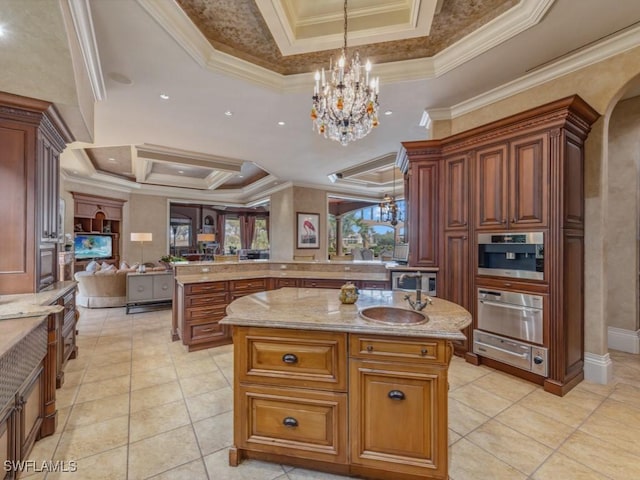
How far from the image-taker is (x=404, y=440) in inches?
62.0

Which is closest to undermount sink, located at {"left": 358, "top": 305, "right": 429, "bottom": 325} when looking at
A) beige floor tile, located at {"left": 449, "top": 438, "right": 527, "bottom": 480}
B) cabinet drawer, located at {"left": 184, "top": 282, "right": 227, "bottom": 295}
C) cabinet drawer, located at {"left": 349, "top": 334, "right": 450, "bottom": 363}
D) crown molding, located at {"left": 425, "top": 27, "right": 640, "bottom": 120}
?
cabinet drawer, located at {"left": 349, "top": 334, "right": 450, "bottom": 363}

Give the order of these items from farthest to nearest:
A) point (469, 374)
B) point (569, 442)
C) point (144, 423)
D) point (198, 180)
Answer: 1. point (198, 180)
2. point (469, 374)
3. point (144, 423)
4. point (569, 442)

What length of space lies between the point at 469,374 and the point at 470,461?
133 cm

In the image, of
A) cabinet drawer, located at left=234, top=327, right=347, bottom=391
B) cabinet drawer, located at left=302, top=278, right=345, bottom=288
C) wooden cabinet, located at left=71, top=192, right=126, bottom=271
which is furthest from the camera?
wooden cabinet, located at left=71, top=192, right=126, bottom=271

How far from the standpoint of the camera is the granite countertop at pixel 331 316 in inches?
60.7

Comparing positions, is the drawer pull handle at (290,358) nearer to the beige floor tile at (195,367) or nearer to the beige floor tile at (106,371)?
the beige floor tile at (195,367)

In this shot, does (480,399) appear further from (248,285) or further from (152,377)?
(152,377)

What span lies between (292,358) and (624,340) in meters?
4.37

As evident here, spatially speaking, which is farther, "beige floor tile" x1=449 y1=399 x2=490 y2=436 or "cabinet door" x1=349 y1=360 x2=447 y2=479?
"beige floor tile" x1=449 y1=399 x2=490 y2=436

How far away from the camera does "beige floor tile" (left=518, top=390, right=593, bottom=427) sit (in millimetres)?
2273

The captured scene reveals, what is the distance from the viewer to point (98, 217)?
327 inches

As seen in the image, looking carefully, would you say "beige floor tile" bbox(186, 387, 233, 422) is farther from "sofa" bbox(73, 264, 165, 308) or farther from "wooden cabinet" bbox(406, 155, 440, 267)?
"sofa" bbox(73, 264, 165, 308)

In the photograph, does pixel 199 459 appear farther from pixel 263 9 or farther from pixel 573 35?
pixel 573 35

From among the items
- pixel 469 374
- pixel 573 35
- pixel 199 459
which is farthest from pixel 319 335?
pixel 573 35
